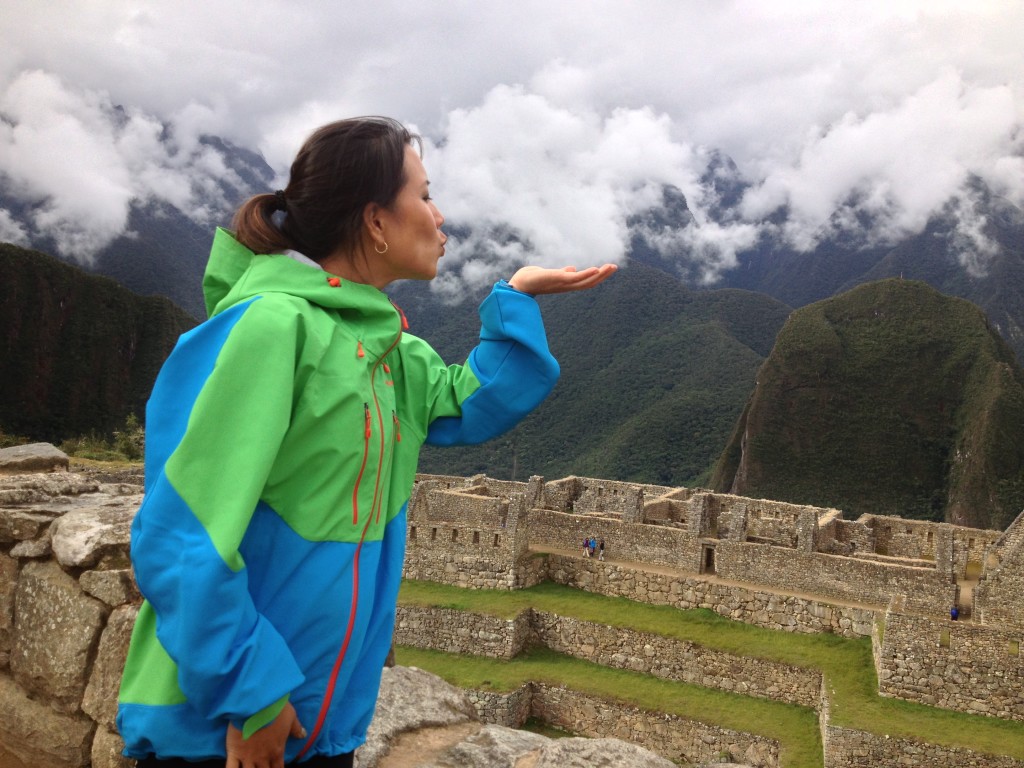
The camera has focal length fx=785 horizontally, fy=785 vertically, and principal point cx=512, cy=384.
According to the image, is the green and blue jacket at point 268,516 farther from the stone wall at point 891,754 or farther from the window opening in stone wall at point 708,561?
the window opening in stone wall at point 708,561

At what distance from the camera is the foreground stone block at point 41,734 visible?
269cm

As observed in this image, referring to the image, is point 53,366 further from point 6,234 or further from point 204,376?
point 204,376

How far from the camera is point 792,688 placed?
1076 cm

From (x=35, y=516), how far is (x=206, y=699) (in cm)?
212

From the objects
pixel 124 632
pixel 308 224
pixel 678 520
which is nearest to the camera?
pixel 308 224

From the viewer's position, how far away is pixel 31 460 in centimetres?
489

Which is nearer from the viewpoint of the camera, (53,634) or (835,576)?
(53,634)

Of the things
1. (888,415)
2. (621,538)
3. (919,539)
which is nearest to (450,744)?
(621,538)

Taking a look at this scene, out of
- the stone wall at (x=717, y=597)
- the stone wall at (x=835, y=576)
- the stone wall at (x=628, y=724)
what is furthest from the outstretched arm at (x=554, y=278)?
the stone wall at (x=835, y=576)

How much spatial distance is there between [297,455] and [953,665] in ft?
35.7

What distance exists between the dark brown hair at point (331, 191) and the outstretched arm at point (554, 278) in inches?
16.6

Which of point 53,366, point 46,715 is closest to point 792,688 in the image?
point 46,715

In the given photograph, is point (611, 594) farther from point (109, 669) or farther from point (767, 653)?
point (109, 669)

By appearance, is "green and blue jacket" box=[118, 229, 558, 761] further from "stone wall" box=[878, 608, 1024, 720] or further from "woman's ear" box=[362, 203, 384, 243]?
"stone wall" box=[878, 608, 1024, 720]
